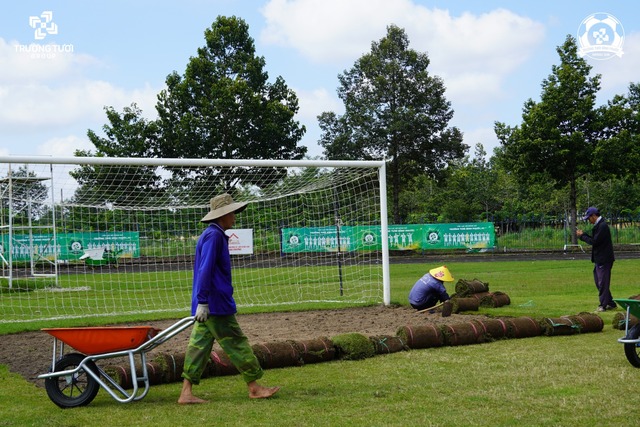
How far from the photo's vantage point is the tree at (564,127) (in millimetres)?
36844

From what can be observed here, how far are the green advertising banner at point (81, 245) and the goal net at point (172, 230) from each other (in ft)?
0.18

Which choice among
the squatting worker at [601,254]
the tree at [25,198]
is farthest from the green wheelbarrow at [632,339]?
the tree at [25,198]

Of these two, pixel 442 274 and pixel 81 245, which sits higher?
pixel 81 245

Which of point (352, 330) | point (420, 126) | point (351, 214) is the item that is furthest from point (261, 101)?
point (352, 330)

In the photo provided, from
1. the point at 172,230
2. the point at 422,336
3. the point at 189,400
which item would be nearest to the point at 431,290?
the point at 422,336

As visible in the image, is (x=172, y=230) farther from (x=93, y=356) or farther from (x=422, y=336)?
(x=93, y=356)

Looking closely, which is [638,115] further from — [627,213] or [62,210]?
[62,210]

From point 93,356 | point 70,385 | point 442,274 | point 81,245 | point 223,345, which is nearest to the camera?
point 93,356

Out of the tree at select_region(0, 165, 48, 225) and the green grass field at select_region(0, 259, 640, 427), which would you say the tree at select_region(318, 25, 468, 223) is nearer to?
the tree at select_region(0, 165, 48, 225)

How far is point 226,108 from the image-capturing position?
43531mm

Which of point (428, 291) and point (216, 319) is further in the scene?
point (428, 291)

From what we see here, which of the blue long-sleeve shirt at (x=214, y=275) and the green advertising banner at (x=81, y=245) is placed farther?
the green advertising banner at (x=81, y=245)

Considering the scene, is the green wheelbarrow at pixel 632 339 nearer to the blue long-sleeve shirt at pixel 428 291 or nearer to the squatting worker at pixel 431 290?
the squatting worker at pixel 431 290

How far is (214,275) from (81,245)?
19.7 m
